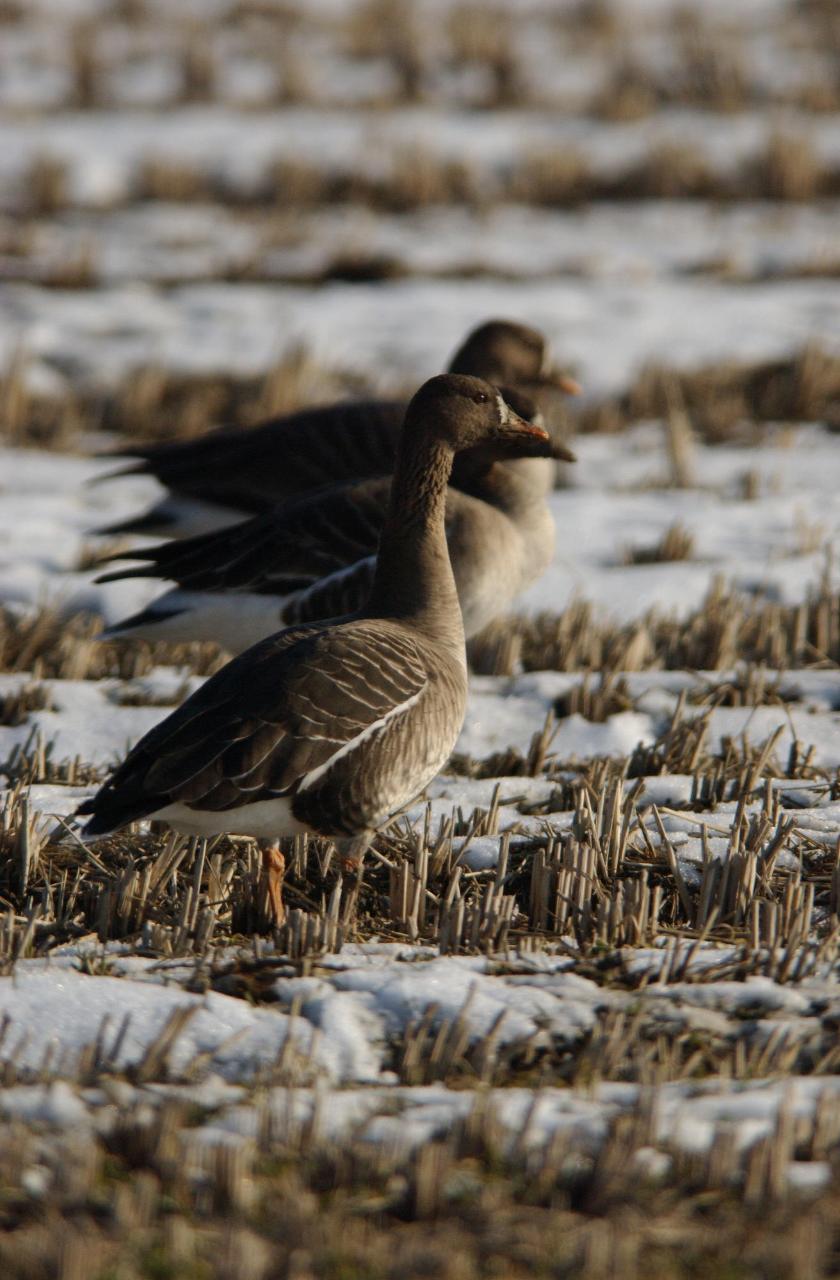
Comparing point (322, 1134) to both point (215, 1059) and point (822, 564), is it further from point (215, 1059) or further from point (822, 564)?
point (822, 564)

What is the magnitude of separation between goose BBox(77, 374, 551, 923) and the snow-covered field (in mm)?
224

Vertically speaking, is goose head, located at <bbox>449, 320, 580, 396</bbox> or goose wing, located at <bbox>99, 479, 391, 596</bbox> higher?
goose head, located at <bbox>449, 320, 580, 396</bbox>

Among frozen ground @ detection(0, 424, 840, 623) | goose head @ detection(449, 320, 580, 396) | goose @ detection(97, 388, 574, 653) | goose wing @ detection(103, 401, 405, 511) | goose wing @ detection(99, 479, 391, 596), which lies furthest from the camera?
goose head @ detection(449, 320, 580, 396)

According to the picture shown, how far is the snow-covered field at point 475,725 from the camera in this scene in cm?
297

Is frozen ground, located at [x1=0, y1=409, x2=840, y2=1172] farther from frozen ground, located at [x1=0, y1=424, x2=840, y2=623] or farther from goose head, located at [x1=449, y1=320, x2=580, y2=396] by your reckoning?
goose head, located at [x1=449, y1=320, x2=580, y2=396]

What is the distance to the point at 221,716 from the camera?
411 cm

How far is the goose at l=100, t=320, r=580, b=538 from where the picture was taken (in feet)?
22.4

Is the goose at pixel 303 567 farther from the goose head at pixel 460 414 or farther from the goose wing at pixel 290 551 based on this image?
the goose head at pixel 460 414

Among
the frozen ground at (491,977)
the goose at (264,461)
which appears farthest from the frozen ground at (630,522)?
the goose at (264,461)

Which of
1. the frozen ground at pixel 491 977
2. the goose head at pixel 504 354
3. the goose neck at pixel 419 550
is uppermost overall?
the goose head at pixel 504 354

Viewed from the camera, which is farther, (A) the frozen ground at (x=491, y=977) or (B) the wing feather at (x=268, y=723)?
(B) the wing feather at (x=268, y=723)

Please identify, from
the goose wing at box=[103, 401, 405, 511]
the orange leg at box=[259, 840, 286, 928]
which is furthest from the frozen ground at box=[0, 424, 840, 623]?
the orange leg at box=[259, 840, 286, 928]

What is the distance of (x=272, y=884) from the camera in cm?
413

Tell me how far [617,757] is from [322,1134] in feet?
8.79
